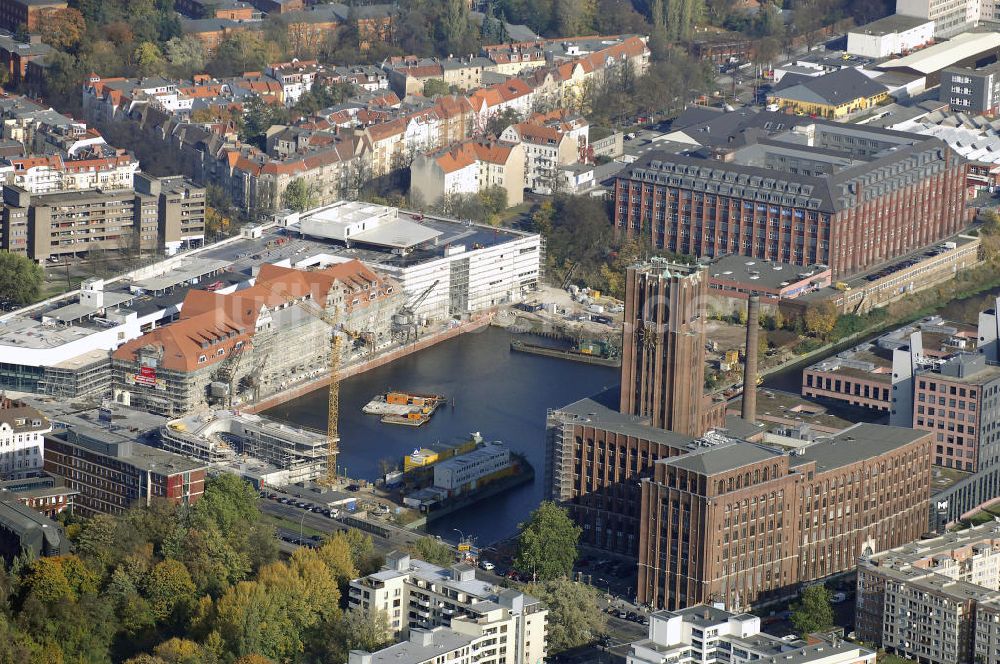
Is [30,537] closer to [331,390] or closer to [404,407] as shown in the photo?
[331,390]

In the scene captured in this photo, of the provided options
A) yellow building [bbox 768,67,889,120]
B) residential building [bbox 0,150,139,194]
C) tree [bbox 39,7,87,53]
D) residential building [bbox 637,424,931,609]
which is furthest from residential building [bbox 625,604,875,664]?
tree [bbox 39,7,87,53]

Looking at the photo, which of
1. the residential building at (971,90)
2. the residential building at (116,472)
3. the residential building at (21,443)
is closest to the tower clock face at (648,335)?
the residential building at (116,472)

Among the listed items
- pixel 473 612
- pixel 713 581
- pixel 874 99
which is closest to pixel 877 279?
pixel 874 99

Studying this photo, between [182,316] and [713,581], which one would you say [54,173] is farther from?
[713,581]

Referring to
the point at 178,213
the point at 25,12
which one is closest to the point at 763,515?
the point at 178,213

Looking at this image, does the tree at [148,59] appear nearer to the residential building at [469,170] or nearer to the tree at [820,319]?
the residential building at [469,170]

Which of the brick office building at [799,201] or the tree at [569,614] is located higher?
the brick office building at [799,201]
